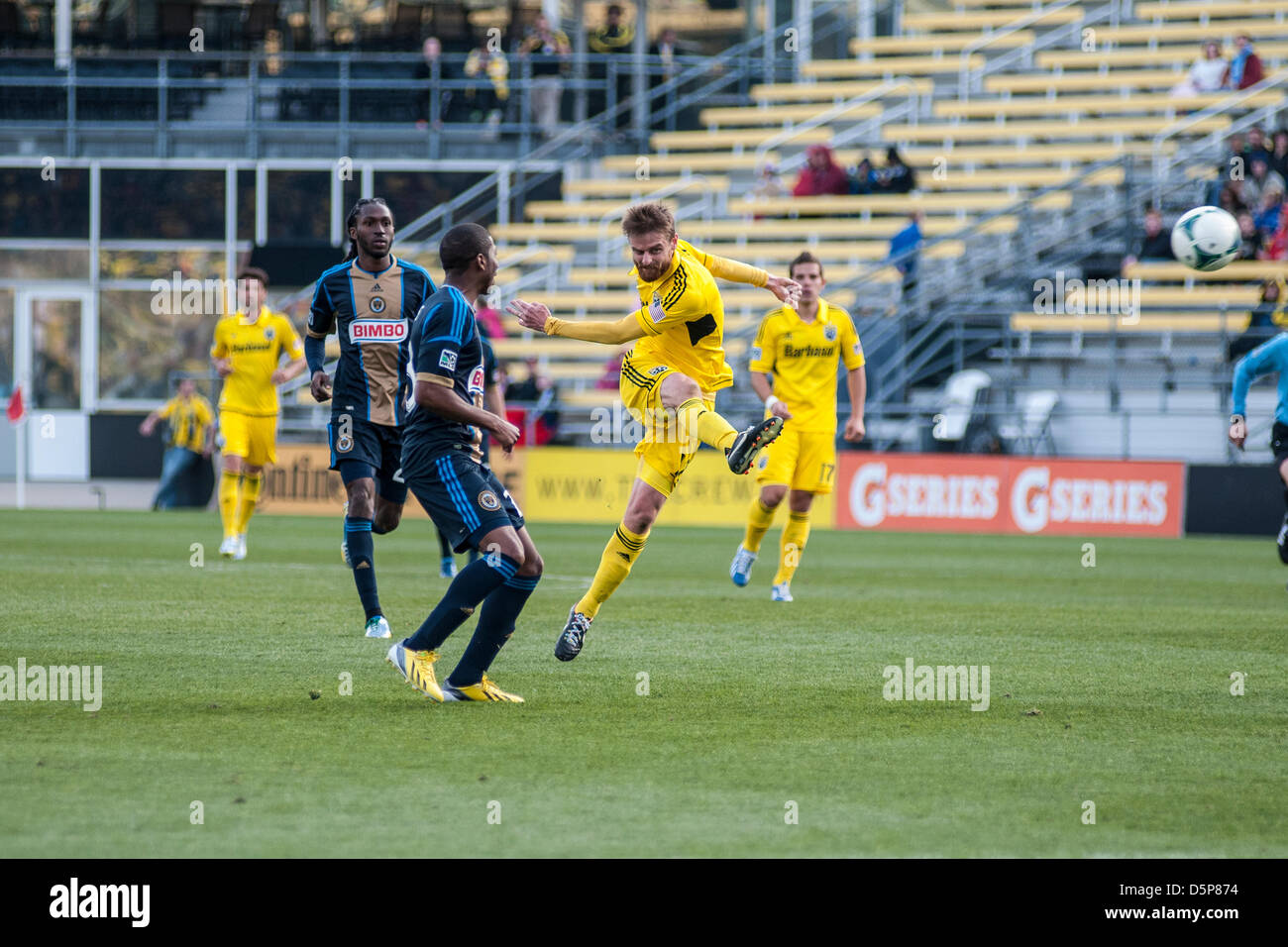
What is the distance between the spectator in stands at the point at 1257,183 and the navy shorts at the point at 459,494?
62.0ft

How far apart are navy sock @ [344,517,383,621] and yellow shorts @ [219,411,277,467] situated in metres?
5.03

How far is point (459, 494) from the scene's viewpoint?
7.05 meters

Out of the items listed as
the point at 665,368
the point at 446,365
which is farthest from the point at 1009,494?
the point at 446,365

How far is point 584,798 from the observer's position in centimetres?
536

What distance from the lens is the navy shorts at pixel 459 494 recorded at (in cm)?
705

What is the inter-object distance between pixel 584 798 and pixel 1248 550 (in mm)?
15196

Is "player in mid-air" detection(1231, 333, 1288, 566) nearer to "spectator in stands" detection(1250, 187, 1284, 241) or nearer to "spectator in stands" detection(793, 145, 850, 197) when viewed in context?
"spectator in stands" detection(1250, 187, 1284, 241)

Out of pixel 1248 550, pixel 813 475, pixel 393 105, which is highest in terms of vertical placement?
pixel 393 105

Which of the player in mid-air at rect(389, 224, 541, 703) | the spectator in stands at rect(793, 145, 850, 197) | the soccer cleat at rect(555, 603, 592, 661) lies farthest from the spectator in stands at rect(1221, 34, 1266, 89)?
the player in mid-air at rect(389, 224, 541, 703)

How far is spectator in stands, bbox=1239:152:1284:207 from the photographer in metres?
23.1

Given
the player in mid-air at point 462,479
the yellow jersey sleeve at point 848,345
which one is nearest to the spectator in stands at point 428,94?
the yellow jersey sleeve at point 848,345

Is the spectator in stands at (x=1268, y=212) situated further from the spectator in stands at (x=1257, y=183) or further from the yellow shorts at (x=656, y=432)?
the yellow shorts at (x=656, y=432)

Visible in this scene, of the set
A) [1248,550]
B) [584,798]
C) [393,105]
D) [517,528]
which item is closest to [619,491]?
[1248,550]
